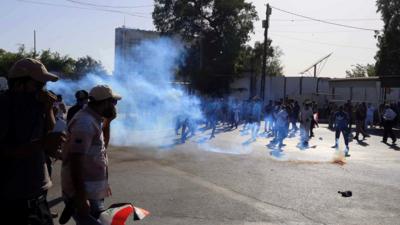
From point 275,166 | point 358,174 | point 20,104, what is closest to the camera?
point 20,104

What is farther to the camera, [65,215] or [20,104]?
[65,215]

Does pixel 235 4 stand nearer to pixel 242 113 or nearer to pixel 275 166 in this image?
pixel 242 113

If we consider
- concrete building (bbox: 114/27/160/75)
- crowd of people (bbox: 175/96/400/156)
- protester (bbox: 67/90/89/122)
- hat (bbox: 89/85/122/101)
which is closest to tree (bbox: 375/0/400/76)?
crowd of people (bbox: 175/96/400/156)

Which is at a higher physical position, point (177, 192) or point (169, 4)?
point (169, 4)

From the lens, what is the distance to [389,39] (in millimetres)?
46812

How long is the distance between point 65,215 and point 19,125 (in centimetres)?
107

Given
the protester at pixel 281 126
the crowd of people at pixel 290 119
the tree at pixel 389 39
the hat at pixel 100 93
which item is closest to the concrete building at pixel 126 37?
the tree at pixel 389 39

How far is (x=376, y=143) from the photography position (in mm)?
20312

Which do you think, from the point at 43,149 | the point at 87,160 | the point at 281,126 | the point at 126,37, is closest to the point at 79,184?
the point at 87,160

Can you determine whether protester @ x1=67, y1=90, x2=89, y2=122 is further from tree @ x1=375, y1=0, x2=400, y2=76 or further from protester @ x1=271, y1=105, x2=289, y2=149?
tree @ x1=375, y1=0, x2=400, y2=76

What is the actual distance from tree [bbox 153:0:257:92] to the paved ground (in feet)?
95.2

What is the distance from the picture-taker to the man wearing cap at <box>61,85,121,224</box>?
3.78 meters

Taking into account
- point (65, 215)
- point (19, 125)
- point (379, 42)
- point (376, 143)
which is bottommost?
point (376, 143)

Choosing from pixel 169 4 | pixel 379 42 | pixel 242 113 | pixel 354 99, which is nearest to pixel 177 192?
pixel 242 113
